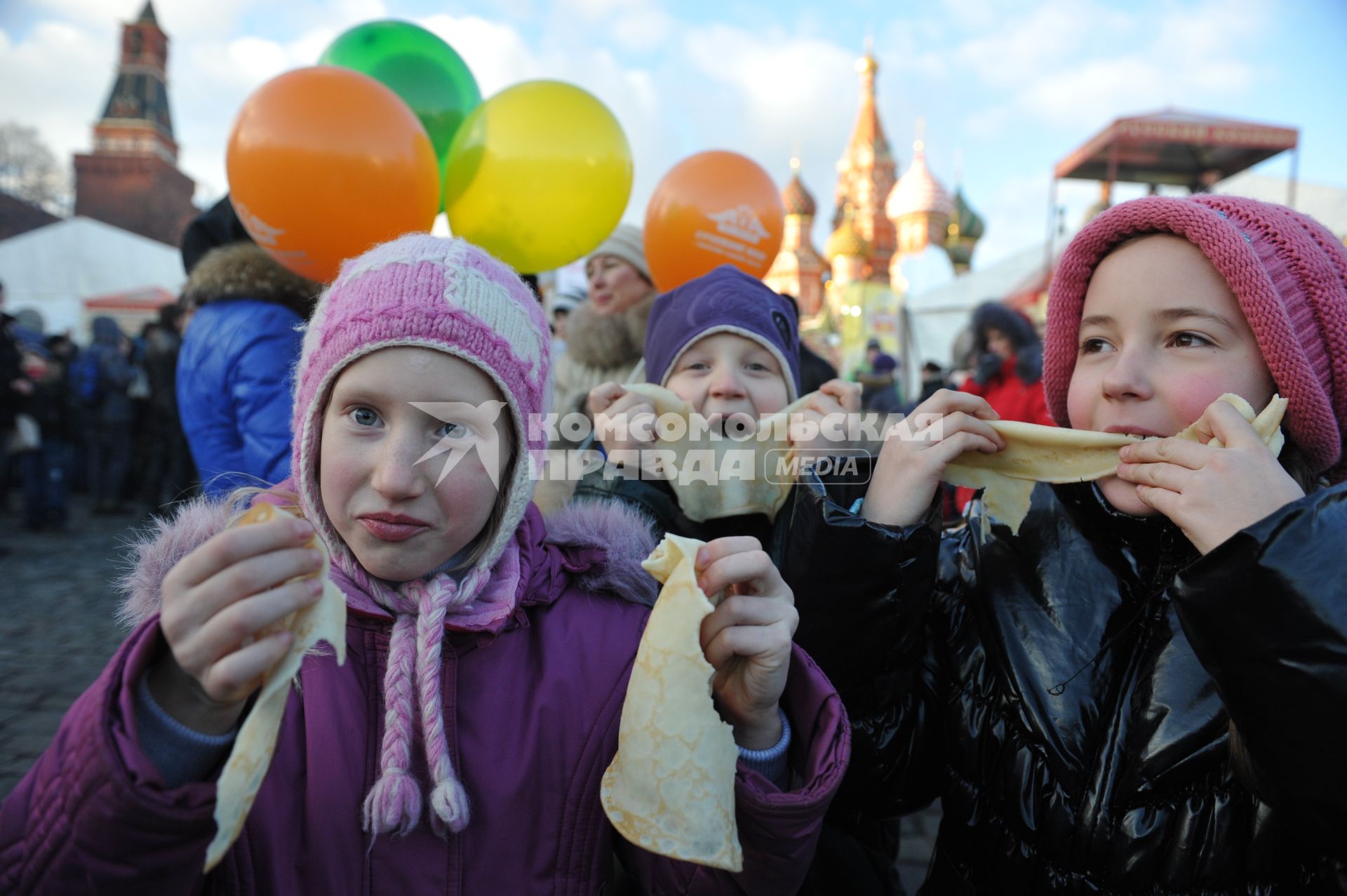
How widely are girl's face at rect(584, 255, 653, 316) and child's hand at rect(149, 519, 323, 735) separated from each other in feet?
9.26

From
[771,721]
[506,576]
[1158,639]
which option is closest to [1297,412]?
[1158,639]

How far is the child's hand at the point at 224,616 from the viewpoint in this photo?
→ 84 centimetres

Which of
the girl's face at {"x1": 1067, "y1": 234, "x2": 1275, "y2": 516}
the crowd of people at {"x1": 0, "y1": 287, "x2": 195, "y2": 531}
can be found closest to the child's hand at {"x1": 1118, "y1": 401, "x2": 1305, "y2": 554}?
the girl's face at {"x1": 1067, "y1": 234, "x2": 1275, "y2": 516}

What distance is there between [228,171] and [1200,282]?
2.55m

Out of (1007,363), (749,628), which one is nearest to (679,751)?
(749,628)

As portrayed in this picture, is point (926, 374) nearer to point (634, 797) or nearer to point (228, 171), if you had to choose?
point (228, 171)

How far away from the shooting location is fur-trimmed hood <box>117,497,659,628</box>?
3.75 ft

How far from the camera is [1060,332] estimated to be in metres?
1.47

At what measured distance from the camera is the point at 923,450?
139cm

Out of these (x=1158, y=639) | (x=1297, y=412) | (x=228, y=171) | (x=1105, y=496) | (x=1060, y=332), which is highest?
(x=228, y=171)

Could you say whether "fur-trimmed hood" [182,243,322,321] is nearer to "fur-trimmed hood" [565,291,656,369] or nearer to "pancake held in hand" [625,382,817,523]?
"fur-trimmed hood" [565,291,656,369]

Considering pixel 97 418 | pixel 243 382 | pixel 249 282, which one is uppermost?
pixel 249 282

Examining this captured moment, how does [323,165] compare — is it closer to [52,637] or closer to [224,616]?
[224,616]

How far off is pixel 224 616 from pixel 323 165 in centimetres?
179
